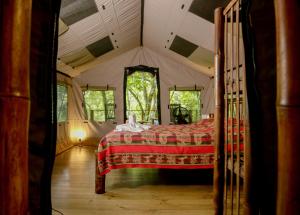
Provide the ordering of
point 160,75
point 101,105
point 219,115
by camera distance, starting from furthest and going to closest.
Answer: point 160,75 → point 101,105 → point 219,115

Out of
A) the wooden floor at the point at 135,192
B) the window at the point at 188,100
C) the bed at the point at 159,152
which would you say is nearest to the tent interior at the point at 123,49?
the window at the point at 188,100

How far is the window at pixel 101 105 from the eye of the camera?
6680mm

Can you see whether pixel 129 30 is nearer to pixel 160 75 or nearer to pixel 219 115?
pixel 160 75

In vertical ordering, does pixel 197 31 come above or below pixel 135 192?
above

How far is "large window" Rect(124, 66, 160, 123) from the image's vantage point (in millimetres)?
6820

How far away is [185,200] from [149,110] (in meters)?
4.59

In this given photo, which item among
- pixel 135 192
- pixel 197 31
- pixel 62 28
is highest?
pixel 197 31

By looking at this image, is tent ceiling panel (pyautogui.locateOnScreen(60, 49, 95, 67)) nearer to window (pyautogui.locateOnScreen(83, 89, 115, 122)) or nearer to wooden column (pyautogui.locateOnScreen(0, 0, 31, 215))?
window (pyautogui.locateOnScreen(83, 89, 115, 122))

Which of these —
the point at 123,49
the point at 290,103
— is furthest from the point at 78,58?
the point at 290,103

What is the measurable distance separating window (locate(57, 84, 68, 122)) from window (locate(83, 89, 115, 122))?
72 cm

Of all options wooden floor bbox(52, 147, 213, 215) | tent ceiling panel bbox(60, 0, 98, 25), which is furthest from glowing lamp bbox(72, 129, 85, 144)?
tent ceiling panel bbox(60, 0, 98, 25)

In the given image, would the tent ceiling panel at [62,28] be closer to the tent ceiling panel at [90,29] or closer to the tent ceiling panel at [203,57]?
the tent ceiling panel at [90,29]

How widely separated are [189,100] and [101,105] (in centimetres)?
283

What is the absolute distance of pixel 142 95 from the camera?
6961mm
